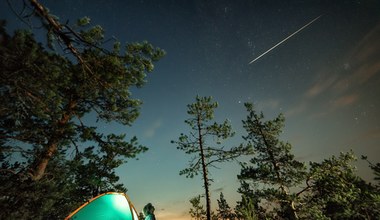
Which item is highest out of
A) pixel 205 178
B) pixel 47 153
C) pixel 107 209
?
pixel 205 178

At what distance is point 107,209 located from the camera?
5.71 m

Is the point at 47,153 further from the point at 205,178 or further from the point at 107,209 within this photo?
the point at 205,178

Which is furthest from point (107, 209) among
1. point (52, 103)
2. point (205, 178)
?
point (205, 178)

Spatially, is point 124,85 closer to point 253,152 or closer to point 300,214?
point 253,152

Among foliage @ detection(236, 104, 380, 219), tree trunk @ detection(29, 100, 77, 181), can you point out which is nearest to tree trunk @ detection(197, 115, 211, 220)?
foliage @ detection(236, 104, 380, 219)

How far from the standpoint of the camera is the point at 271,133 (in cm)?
1880

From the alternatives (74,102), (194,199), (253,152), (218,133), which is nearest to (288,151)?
(253,152)

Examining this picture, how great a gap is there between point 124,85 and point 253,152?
11.3 meters

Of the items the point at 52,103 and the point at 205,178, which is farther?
the point at 205,178

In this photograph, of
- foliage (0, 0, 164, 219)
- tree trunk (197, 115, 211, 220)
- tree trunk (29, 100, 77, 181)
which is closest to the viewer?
foliage (0, 0, 164, 219)

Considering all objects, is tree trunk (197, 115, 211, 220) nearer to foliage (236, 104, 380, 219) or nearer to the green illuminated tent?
foliage (236, 104, 380, 219)

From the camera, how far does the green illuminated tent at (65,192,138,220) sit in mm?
5477

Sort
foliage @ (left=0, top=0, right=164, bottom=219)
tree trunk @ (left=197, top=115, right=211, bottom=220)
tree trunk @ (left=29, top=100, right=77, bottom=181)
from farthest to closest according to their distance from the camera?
tree trunk @ (left=197, top=115, right=211, bottom=220), tree trunk @ (left=29, top=100, right=77, bottom=181), foliage @ (left=0, top=0, right=164, bottom=219)

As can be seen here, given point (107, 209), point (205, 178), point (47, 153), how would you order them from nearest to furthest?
point (107, 209), point (47, 153), point (205, 178)
